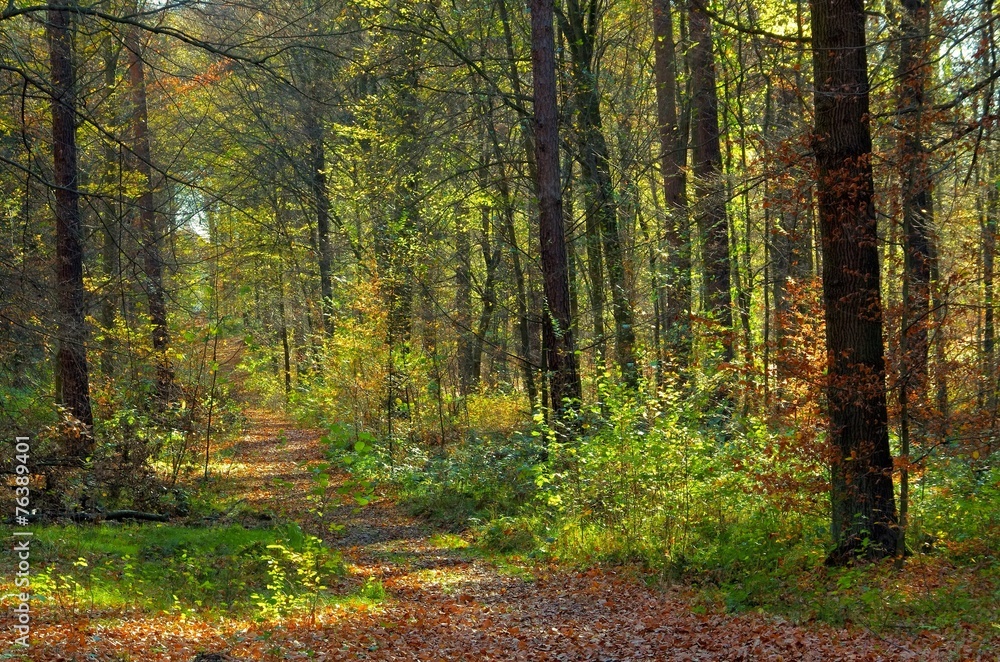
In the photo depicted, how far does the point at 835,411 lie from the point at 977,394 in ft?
11.3

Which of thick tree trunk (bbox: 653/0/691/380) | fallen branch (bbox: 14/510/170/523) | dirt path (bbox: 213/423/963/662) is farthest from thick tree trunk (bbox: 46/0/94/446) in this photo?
thick tree trunk (bbox: 653/0/691/380)

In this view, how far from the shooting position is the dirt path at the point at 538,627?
571 cm

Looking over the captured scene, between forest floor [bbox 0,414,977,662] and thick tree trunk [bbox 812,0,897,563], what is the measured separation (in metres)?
1.53

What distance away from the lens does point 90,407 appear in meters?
11.6

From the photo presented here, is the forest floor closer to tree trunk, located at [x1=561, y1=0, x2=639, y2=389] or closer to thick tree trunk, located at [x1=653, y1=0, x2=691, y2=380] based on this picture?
thick tree trunk, located at [x1=653, y1=0, x2=691, y2=380]

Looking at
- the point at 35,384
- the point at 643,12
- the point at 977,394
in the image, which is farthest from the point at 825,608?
the point at 643,12

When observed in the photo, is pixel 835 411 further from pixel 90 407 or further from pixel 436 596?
pixel 90 407

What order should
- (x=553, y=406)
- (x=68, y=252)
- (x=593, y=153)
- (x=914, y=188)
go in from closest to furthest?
(x=914, y=188)
(x=68, y=252)
(x=553, y=406)
(x=593, y=153)

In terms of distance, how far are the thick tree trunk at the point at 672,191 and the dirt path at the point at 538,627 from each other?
5.59 m

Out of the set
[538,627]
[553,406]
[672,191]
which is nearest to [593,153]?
[672,191]

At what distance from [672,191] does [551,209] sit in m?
4.19

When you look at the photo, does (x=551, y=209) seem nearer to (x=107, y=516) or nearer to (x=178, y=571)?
(x=178, y=571)

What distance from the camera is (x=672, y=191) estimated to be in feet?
50.0

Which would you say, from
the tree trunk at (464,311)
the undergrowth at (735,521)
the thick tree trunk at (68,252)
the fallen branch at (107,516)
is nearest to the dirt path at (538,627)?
the undergrowth at (735,521)
